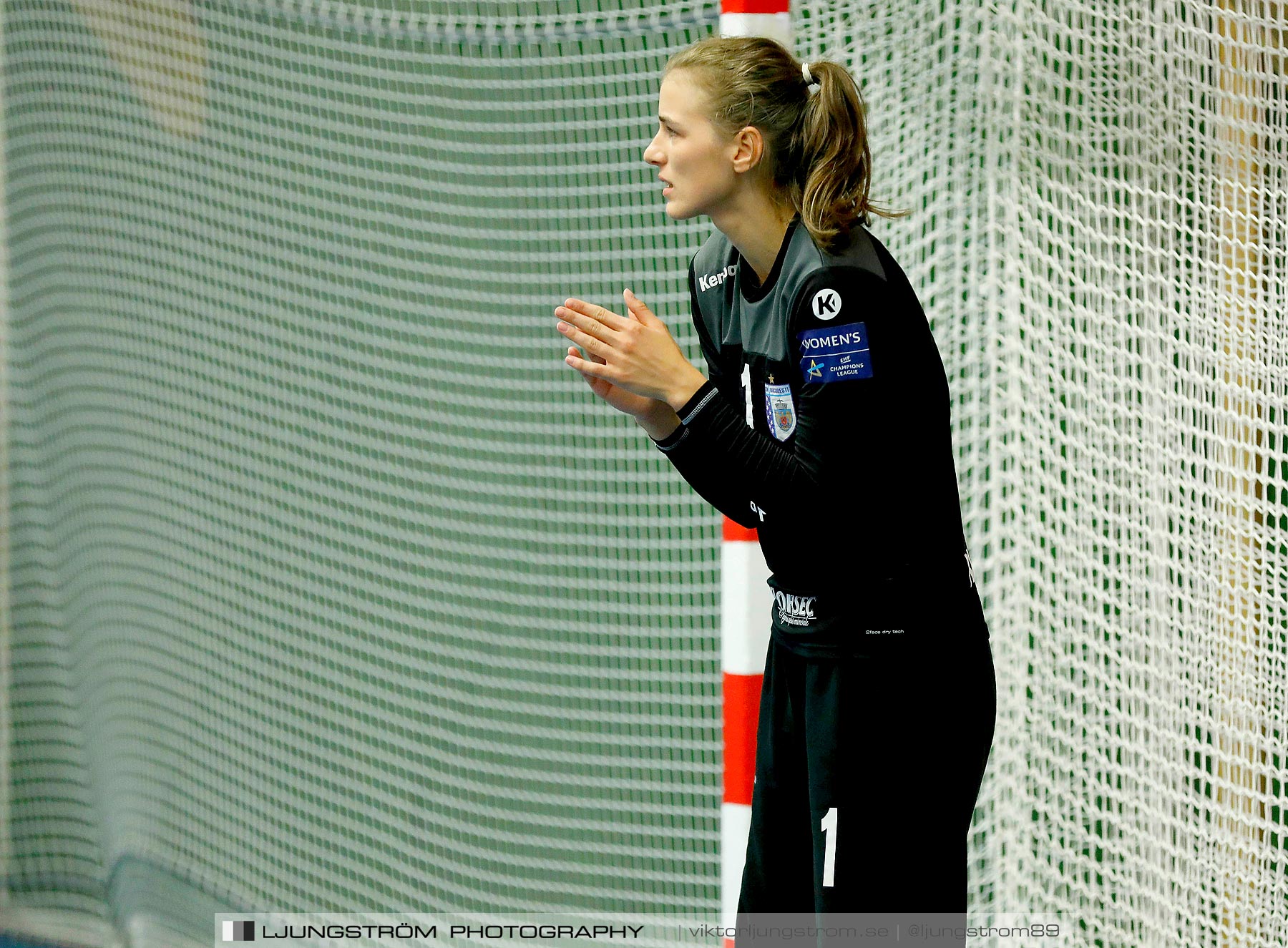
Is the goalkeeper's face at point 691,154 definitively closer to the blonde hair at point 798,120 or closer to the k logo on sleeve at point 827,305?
the blonde hair at point 798,120

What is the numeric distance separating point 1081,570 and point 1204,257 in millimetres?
493

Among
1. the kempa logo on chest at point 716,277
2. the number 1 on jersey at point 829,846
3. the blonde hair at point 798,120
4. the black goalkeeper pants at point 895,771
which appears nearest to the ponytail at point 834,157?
the blonde hair at point 798,120

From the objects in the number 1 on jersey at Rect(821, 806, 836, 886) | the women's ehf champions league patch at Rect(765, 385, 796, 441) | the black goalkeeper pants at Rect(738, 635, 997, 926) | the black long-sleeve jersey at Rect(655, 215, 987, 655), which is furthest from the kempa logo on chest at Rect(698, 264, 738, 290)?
the number 1 on jersey at Rect(821, 806, 836, 886)

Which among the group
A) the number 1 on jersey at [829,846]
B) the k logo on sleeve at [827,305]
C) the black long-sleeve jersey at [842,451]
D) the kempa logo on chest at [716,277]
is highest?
the kempa logo on chest at [716,277]

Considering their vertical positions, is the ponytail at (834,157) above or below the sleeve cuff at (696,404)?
above

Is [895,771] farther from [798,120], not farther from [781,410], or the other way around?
[798,120]

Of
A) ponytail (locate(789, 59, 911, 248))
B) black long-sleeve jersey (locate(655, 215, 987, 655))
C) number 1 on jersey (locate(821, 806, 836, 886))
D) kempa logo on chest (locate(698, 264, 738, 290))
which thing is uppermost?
ponytail (locate(789, 59, 911, 248))

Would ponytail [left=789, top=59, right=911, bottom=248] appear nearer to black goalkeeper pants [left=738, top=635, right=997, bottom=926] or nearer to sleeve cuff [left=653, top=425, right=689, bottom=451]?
sleeve cuff [left=653, top=425, right=689, bottom=451]

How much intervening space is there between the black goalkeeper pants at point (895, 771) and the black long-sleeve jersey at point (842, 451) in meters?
0.03

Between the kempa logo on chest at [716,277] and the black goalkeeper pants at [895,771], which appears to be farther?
the kempa logo on chest at [716,277]

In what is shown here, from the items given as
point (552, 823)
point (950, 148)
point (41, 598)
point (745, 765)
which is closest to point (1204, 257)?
point (950, 148)

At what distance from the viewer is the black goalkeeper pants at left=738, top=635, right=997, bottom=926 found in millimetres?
1306

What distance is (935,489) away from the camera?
133 cm

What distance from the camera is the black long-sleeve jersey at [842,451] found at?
1.24 meters
